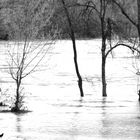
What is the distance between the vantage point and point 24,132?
1653cm

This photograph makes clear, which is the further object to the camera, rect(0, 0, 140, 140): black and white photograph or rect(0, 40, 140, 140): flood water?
rect(0, 0, 140, 140): black and white photograph

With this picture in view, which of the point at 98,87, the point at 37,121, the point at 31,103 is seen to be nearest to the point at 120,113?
the point at 37,121

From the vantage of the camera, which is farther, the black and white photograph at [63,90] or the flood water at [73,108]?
the black and white photograph at [63,90]

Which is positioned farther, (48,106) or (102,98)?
(102,98)

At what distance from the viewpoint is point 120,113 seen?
858 inches

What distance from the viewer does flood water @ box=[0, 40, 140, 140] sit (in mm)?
16498

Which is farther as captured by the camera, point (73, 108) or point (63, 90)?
point (63, 90)

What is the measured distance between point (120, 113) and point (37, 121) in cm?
404

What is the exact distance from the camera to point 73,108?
2400 centimetres

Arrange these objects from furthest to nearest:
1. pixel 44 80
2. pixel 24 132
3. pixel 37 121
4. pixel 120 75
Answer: pixel 120 75
pixel 44 80
pixel 37 121
pixel 24 132

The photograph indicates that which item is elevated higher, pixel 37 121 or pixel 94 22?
pixel 94 22

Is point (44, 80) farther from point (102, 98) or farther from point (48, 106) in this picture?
point (48, 106)


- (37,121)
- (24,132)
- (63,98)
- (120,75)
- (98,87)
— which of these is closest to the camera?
(24,132)

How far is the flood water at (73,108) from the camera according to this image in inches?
650
